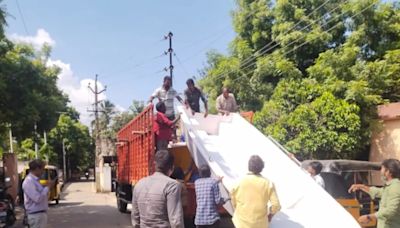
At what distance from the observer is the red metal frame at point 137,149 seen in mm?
8906

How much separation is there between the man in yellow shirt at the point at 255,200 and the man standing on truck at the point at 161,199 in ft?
5.09

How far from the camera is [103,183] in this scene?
97.5 ft

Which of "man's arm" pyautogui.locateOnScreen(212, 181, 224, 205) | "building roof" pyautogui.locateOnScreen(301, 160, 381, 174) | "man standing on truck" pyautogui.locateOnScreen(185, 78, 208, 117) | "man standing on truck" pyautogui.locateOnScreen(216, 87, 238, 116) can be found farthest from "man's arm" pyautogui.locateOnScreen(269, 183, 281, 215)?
"man standing on truck" pyautogui.locateOnScreen(216, 87, 238, 116)

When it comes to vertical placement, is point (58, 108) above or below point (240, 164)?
above

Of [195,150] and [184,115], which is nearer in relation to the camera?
[195,150]

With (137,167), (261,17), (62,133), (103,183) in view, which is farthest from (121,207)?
(62,133)

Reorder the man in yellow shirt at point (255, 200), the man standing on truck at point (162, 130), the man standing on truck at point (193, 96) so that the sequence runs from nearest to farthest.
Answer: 1. the man in yellow shirt at point (255, 200)
2. the man standing on truck at point (162, 130)
3. the man standing on truck at point (193, 96)

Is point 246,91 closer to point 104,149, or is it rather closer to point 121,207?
point 121,207

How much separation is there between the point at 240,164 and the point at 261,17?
13.0 meters

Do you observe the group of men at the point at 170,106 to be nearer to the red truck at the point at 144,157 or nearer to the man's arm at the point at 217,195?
the red truck at the point at 144,157

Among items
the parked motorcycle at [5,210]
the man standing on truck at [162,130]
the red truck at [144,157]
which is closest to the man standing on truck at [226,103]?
the red truck at [144,157]

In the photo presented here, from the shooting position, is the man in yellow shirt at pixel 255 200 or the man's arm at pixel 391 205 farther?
the man in yellow shirt at pixel 255 200

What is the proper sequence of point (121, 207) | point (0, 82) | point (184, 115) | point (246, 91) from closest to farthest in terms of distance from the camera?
point (184, 115), point (0, 82), point (121, 207), point (246, 91)

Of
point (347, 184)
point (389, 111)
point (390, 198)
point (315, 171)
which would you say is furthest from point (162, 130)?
point (389, 111)
